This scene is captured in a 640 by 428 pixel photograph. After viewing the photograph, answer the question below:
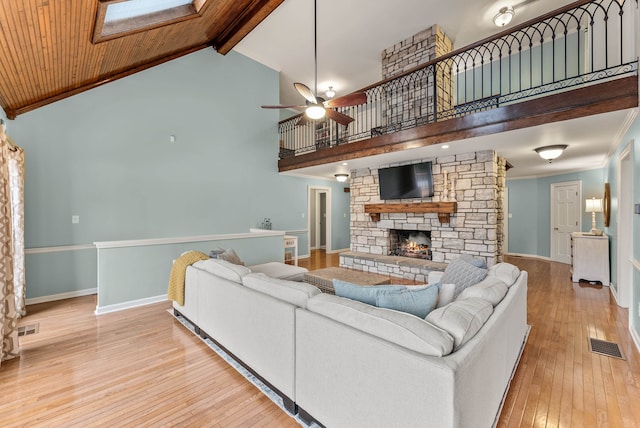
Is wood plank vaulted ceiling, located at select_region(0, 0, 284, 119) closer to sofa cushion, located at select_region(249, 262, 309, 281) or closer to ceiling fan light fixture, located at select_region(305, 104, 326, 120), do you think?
ceiling fan light fixture, located at select_region(305, 104, 326, 120)

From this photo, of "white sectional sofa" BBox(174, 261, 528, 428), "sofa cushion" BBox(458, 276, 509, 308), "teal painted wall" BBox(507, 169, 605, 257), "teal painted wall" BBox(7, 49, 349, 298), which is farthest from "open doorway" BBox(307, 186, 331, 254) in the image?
"sofa cushion" BBox(458, 276, 509, 308)

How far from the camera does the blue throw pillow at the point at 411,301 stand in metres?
1.62

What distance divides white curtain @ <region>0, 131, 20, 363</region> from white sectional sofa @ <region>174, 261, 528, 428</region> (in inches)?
77.6

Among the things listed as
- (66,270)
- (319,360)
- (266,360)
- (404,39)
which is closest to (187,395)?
(266,360)

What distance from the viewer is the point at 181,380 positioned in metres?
2.17

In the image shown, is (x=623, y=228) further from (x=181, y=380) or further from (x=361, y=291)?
(x=181, y=380)

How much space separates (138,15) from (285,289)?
396cm

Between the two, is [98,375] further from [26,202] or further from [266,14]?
[266,14]

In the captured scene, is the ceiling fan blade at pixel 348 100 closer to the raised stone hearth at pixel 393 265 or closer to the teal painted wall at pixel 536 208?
the raised stone hearth at pixel 393 265

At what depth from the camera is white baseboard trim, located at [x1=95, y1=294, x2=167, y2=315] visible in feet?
11.7

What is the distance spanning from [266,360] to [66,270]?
423 centimetres

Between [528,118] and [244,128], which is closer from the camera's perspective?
[528,118]

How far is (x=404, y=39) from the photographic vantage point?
5797 mm

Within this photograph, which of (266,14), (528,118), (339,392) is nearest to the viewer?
(339,392)
